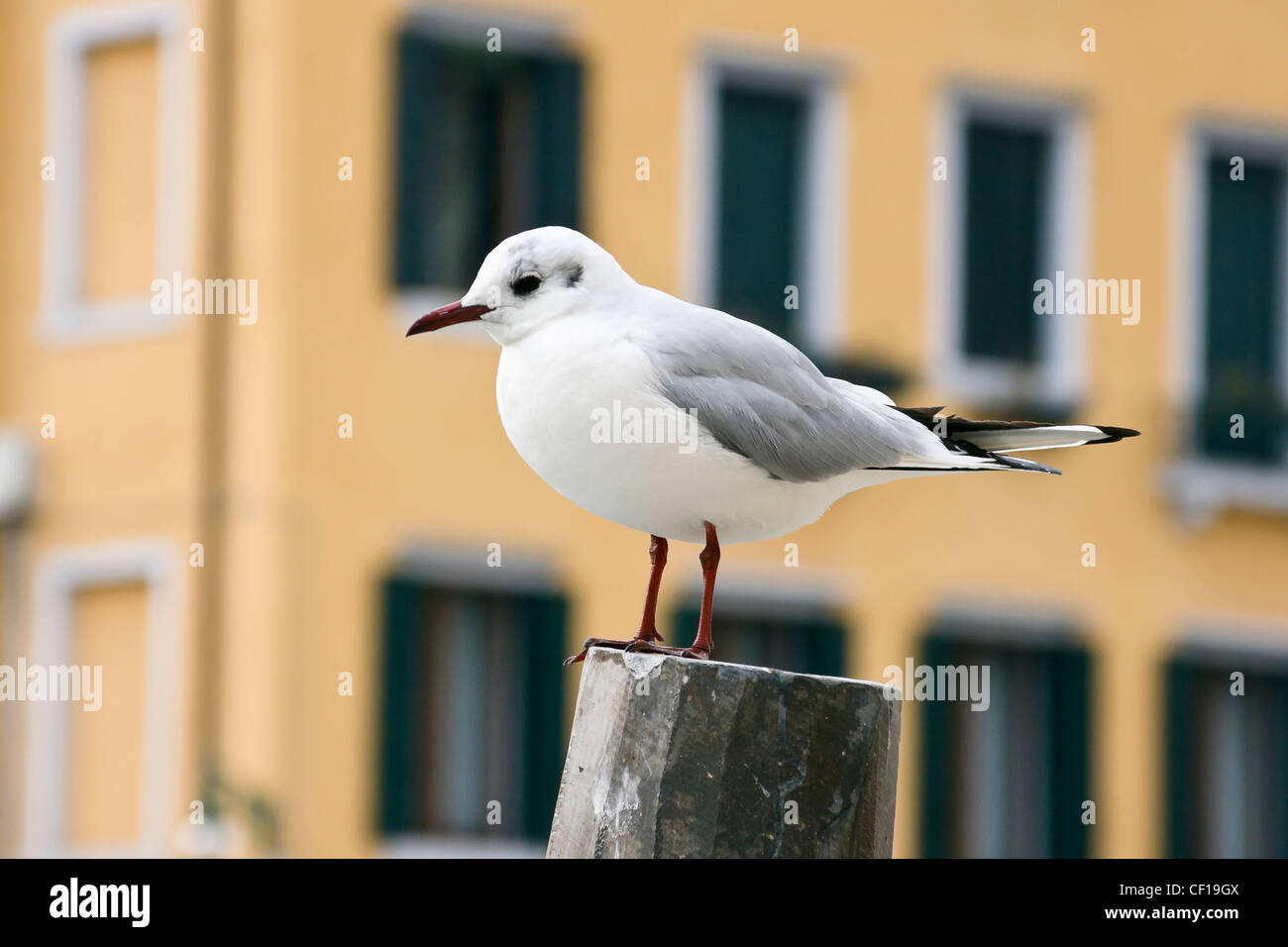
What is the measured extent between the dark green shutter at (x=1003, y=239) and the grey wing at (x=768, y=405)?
43.6 ft

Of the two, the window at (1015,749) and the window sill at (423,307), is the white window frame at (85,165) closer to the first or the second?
the window sill at (423,307)

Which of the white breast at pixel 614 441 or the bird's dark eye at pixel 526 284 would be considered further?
the bird's dark eye at pixel 526 284

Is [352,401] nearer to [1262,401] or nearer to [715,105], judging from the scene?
[715,105]

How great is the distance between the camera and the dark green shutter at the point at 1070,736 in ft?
62.2

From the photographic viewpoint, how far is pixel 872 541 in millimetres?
18406

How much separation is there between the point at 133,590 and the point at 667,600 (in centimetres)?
344

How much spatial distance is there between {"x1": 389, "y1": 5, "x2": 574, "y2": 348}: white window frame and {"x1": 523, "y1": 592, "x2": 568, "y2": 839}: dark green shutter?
181 cm

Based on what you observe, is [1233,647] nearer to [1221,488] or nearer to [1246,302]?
[1221,488]

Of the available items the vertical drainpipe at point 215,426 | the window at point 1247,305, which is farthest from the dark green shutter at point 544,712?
the window at point 1247,305

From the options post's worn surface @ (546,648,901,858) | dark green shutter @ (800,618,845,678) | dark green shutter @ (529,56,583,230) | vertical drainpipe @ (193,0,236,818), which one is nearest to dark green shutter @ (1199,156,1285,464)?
dark green shutter @ (800,618,845,678)

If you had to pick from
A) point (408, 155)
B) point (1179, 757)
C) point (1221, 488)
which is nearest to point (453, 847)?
point (408, 155)

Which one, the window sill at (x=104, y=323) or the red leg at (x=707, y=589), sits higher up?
the window sill at (x=104, y=323)
